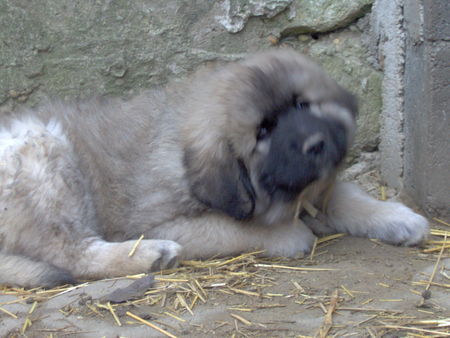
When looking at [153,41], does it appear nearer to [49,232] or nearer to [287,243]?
[49,232]

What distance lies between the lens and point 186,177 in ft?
11.8

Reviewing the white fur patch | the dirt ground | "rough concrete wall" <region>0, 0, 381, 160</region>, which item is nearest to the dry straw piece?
the dirt ground

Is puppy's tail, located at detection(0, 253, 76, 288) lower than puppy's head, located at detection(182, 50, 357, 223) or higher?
lower

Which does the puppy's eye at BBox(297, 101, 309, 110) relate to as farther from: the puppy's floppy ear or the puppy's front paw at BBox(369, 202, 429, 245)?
the puppy's front paw at BBox(369, 202, 429, 245)

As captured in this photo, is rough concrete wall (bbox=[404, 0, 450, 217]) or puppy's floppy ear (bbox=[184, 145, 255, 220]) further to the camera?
rough concrete wall (bbox=[404, 0, 450, 217])

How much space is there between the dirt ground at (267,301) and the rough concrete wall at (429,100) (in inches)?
17.6

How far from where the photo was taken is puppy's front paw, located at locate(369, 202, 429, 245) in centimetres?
372

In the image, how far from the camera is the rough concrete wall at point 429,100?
3.72m

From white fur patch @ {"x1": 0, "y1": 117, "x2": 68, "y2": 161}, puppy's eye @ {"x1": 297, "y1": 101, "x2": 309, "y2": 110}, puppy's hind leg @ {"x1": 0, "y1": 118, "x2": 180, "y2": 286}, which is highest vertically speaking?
puppy's eye @ {"x1": 297, "y1": 101, "x2": 309, "y2": 110}

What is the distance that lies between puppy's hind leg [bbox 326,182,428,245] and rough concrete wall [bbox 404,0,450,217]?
0.25 metres

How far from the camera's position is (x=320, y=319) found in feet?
9.00

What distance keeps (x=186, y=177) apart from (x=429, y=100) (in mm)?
1476

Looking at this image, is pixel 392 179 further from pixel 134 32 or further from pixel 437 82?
pixel 134 32

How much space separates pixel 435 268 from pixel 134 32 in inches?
99.5
